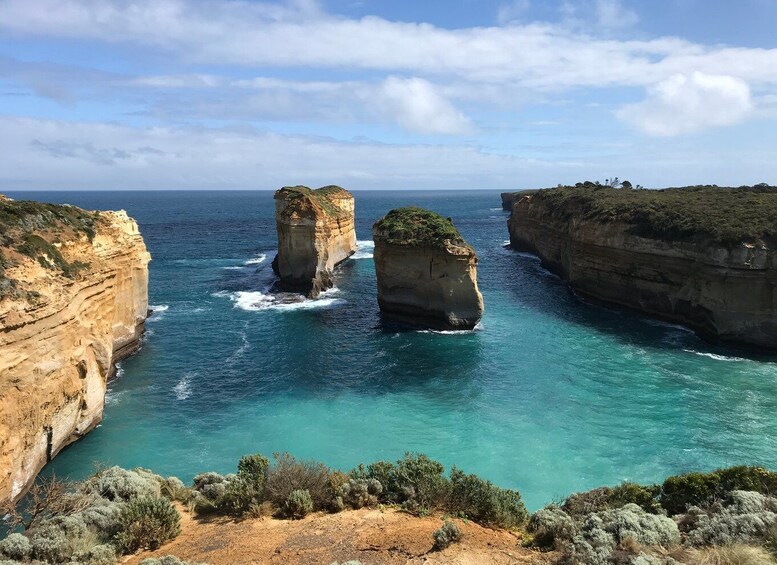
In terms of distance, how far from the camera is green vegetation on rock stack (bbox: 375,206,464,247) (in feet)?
124

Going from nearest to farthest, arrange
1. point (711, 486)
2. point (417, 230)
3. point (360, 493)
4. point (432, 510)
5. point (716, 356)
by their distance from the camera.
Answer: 1. point (711, 486)
2. point (432, 510)
3. point (360, 493)
4. point (716, 356)
5. point (417, 230)

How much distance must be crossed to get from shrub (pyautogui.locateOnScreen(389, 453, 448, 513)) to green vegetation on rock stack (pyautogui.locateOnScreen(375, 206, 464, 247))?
23.9 meters

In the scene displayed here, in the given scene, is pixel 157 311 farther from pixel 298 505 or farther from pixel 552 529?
pixel 552 529

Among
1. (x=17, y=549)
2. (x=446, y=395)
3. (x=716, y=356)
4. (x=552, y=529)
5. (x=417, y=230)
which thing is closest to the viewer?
(x=17, y=549)

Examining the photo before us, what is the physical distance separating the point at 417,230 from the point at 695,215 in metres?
21.6

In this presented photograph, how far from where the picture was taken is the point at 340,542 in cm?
1229

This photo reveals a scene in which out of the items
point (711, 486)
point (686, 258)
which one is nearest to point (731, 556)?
point (711, 486)

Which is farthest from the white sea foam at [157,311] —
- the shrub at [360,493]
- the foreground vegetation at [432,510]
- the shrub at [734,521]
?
the shrub at [734,521]

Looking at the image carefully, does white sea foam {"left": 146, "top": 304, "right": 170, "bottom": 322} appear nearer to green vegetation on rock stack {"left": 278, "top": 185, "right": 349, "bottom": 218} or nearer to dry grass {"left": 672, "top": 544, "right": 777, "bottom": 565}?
green vegetation on rock stack {"left": 278, "top": 185, "right": 349, "bottom": 218}

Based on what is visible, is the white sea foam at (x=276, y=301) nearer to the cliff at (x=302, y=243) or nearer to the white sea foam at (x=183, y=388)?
the cliff at (x=302, y=243)

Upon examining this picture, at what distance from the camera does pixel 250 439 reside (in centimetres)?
2303

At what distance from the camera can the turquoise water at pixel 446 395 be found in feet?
71.4

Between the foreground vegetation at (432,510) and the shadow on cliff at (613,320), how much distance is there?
24.0m

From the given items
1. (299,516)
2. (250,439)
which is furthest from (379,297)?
(299,516)
